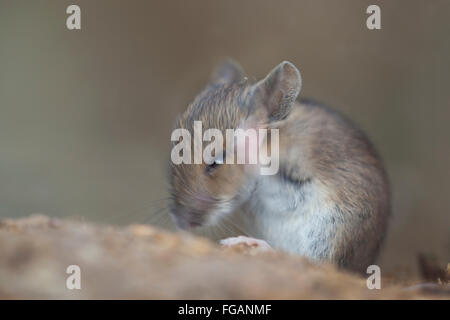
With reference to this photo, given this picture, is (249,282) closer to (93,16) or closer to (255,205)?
(255,205)

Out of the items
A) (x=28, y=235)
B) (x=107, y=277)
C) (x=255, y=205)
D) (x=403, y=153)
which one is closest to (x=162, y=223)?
(x=255, y=205)

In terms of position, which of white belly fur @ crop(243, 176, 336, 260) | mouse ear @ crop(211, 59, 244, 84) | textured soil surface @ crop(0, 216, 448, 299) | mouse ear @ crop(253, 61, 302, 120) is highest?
mouse ear @ crop(211, 59, 244, 84)

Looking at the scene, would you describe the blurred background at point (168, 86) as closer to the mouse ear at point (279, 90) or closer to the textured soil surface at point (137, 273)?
the mouse ear at point (279, 90)

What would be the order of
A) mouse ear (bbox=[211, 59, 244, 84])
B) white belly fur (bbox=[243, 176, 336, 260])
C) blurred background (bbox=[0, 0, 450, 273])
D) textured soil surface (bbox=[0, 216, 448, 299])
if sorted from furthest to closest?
blurred background (bbox=[0, 0, 450, 273]) < mouse ear (bbox=[211, 59, 244, 84]) < white belly fur (bbox=[243, 176, 336, 260]) < textured soil surface (bbox=[0, 216, 448, 299])

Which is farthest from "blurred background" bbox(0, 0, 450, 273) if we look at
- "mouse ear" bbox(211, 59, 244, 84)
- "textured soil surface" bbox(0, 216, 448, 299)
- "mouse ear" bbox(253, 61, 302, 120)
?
"textured soil surface" bbox(0, 216, 448, 299)

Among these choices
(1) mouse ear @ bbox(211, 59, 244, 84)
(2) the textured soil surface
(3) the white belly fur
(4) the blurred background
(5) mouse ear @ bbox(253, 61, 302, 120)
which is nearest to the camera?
(2) the textured soil surface

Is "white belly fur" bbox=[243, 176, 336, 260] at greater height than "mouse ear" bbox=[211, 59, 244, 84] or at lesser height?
lesser

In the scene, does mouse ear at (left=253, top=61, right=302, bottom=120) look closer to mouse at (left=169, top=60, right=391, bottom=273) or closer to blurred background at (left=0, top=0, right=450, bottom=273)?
mouse at (left=169, top=60, right=391, bottom=273)
